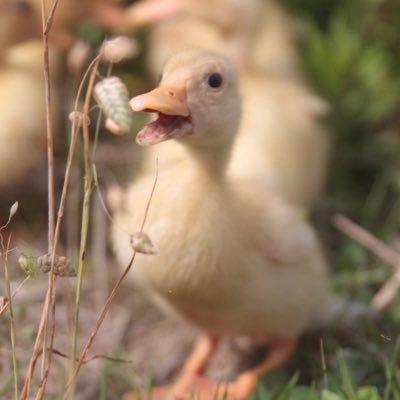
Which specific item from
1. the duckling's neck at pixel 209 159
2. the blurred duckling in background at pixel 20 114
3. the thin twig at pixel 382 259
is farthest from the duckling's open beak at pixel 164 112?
the blurred duckling in background at pixel 20 114

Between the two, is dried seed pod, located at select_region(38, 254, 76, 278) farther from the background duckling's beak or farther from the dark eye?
the dark eye

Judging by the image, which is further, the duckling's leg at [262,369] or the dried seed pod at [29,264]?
the duckling's leg at [262,369]

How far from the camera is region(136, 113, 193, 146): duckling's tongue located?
1.50 metres

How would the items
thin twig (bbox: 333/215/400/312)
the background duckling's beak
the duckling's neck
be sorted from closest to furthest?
the background duckling's beak → the duckling's neck → thin twig (bbox: 333/215/400/312)

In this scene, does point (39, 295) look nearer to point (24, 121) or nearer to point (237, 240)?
point (24, 121)

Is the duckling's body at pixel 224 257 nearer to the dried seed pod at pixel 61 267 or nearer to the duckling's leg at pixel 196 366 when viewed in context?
the duckling's leg at pixel 196 366

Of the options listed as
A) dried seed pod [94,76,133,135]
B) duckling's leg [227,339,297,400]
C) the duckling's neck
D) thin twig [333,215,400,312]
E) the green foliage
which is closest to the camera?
dried seed pod [94,76,133,135]

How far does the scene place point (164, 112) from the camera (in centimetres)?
154

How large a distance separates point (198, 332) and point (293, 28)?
1.15 meters

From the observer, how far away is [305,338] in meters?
2.29

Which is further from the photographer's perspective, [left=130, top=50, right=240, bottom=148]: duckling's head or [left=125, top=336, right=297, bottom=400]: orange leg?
[left=125, top=336, right=297, bottom=400]: orange leg

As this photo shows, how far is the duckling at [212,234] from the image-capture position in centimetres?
167

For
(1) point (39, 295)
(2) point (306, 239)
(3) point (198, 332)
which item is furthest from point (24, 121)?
(2) point (306, 239)

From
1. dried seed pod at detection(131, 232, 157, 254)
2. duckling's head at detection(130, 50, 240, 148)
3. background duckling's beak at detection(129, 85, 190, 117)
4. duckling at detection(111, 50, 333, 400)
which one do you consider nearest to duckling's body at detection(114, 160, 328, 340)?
duckling at detection(111, 50, 333, 400)
